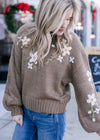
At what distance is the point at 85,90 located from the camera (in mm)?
1712

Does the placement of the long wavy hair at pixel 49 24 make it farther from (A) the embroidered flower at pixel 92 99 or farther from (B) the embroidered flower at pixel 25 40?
(A) the embroidered flower at pixel 92 99

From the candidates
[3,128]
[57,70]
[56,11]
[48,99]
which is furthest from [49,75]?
[3,128]

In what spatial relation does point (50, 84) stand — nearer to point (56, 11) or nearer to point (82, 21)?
point (56, 11)

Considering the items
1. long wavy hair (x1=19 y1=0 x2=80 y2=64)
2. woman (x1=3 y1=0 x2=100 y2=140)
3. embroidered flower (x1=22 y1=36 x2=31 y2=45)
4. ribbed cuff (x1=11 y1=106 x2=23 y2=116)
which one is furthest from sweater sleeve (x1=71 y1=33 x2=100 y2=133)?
ribbed cuff (x1=11 y1=106 x2=23 y2=116)

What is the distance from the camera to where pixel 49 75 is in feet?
5.39

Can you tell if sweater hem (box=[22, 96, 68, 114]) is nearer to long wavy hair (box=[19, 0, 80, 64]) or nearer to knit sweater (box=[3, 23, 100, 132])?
knit sweater (box=[3, 23, 100, 132])

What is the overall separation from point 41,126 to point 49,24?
700 millimetres

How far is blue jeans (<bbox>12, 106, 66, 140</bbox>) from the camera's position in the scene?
1.67 meters

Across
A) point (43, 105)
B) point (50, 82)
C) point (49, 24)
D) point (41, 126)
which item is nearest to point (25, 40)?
point (49, 24)

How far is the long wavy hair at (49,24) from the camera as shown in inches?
60.7

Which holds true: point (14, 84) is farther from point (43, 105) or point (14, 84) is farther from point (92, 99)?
point (92, 99)

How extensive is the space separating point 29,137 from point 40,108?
240 millimetres

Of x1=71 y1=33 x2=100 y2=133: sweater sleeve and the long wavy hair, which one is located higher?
the long wavy hair

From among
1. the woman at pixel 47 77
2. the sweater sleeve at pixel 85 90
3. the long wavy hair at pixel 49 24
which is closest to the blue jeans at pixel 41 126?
the woman at pixel 47 77
